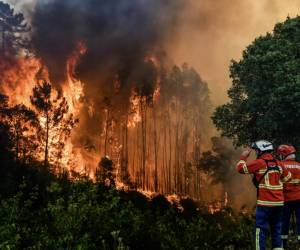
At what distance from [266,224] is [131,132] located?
7816 cm

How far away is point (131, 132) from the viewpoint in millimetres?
86188

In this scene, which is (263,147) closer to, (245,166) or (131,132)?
(245,166)

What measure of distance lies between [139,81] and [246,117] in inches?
2458

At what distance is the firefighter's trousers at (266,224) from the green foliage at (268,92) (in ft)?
39.4

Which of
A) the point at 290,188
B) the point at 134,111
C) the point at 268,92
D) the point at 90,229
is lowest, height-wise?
the point at 90,229

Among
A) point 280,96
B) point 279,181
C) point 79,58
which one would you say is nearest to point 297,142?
point 280,96

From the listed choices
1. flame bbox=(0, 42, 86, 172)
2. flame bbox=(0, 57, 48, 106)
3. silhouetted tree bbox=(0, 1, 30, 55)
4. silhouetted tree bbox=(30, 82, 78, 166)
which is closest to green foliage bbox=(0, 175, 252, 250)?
silhouetted tree bbox=(30, 82, 78, 166)

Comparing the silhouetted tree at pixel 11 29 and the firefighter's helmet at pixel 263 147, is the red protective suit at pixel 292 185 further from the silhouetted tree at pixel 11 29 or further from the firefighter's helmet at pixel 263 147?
the silhouetted tree at pixel 11 29

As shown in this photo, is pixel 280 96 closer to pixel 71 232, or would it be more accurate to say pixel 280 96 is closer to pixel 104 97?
pixel 71 232

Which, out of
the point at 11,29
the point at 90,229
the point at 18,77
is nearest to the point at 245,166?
the point at 90,229

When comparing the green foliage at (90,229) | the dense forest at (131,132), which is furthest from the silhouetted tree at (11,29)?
the green foliage at (90,229)

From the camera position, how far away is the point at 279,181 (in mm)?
8367

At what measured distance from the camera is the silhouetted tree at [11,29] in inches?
2914

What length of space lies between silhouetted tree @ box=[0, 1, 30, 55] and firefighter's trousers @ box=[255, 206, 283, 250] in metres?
71.7
